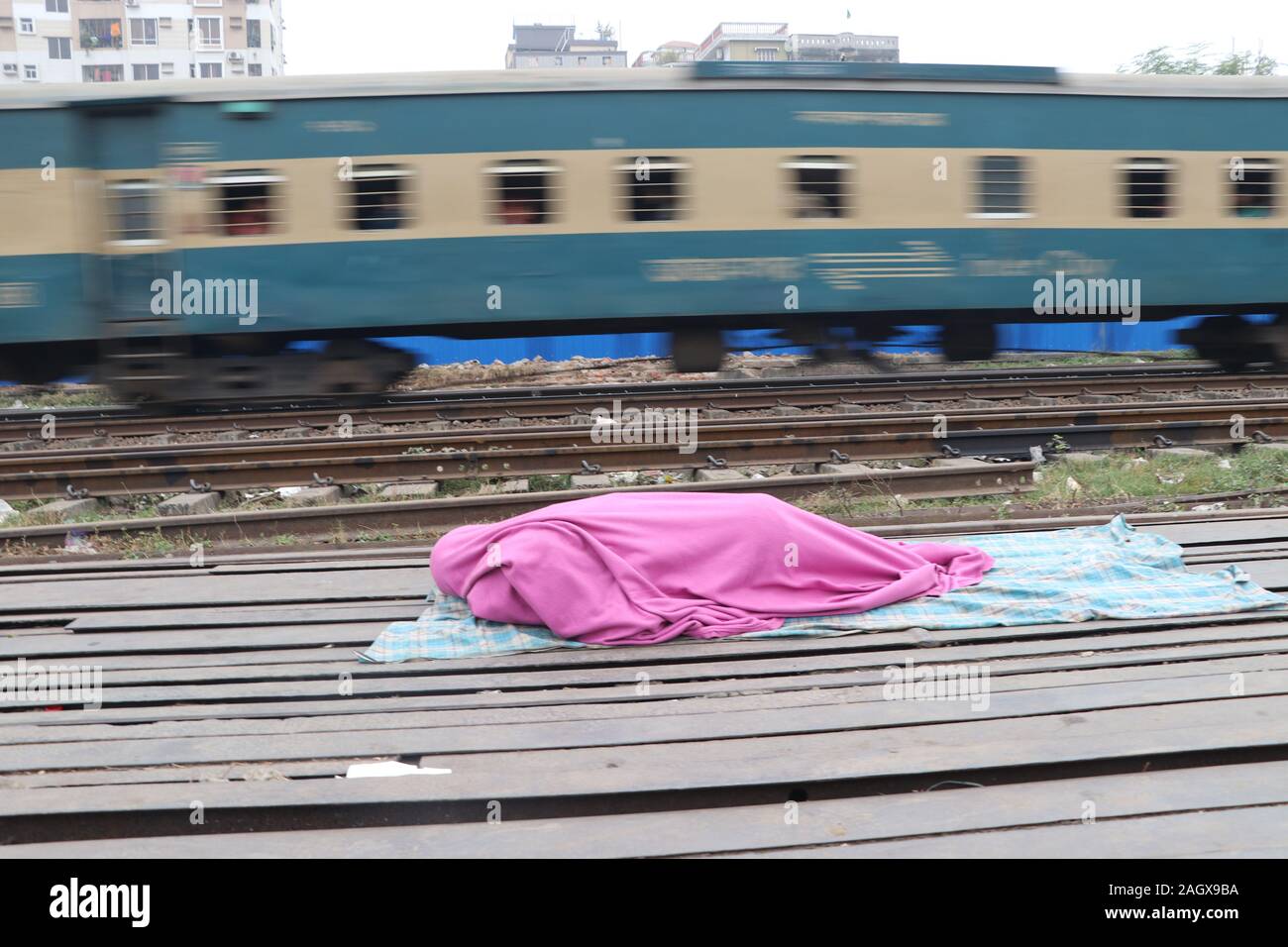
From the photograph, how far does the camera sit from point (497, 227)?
11.5 m

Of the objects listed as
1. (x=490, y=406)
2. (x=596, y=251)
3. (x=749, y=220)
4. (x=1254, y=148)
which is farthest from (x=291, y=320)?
(x=1254, y=148)

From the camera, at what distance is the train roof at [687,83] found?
11.2 metres

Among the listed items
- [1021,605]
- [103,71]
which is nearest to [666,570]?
[1021,605]

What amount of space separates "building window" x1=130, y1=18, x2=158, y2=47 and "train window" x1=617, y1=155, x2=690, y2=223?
189 feet

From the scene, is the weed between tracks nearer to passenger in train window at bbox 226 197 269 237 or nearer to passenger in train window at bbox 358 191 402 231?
passenger in train window at bbox 358 191 402 231

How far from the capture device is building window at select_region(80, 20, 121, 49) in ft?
189

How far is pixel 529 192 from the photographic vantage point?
1154 cm

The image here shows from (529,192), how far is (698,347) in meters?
2.57

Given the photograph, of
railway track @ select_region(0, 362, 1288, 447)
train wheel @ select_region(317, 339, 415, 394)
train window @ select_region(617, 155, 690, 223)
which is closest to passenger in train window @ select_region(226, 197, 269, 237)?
train wheel @ select_region(317, 339, 415, 394)

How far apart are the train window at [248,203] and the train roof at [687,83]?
0.81 meters

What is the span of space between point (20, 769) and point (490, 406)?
822 cm

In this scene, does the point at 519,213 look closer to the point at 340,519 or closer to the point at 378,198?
the point at 378,198

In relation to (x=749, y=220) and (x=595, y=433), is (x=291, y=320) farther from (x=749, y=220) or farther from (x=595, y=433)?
(x=749, y=220)
